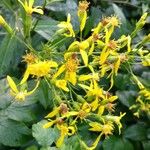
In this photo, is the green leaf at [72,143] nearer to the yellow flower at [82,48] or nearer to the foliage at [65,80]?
the foliage at [65,80]

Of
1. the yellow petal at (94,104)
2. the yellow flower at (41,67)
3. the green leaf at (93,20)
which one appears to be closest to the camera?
the yellow flower at (41,67)

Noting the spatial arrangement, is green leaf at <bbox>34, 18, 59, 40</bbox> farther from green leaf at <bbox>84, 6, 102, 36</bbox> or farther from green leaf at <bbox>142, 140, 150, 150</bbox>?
green leaf at <bbox>142, 140, 150, 150</bbox>

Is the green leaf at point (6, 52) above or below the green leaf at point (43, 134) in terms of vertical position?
above

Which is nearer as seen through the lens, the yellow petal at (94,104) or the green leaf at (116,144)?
the yellow petal at (94,104)

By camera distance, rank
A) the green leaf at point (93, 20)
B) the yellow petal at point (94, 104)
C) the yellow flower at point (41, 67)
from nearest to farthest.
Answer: the yellow flower at point (41, 67)
the yellow petal at point (94, 104)
the green leaf at point (93, 20)

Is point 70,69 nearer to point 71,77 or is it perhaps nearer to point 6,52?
point 71,77

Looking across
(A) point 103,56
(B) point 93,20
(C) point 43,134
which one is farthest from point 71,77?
(B) point 93,20

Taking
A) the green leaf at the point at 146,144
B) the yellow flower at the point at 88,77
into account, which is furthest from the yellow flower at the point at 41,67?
the green leaf at the point at 146,144

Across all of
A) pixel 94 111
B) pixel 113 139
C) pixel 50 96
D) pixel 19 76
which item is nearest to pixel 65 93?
pixel 50 96
